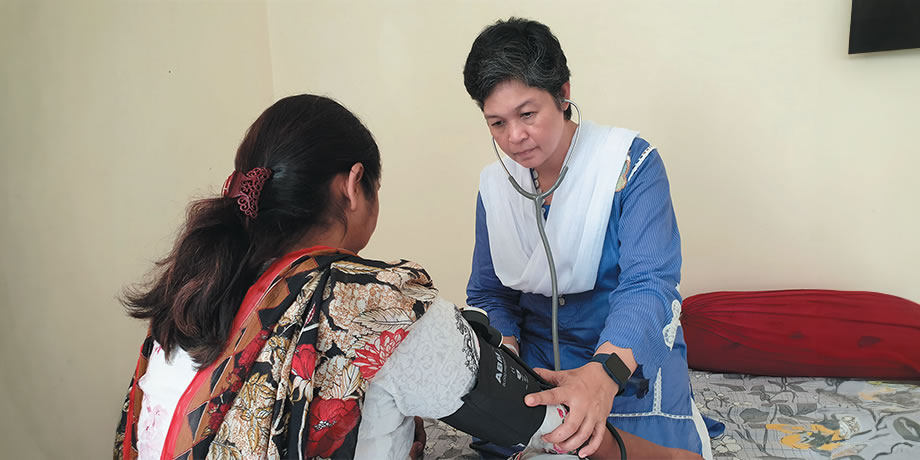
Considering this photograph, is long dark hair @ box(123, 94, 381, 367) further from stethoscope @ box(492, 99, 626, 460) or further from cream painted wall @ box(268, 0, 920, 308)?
cream painted wall @ box(268, 0, 920, 308)

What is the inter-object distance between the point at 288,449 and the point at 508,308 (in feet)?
2.95

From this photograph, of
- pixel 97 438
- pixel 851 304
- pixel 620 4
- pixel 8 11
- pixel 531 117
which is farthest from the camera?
pixel 620 4

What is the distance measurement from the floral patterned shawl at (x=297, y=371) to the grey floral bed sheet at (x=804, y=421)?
722mm

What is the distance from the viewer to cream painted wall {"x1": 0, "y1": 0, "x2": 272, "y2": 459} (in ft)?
5.45

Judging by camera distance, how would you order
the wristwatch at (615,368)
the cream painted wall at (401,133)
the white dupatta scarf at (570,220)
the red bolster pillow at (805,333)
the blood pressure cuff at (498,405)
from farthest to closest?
the red bolster pillow at (805,333)
the cream painted wall at (401,133)
the white dupatta scarf at (570,220)
the wristwatch at (615,368)
the blood pressure cuff at (498,405)

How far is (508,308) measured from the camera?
1.70 m

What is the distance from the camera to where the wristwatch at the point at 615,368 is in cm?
119

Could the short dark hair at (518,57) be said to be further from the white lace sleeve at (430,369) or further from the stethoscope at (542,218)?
the white lace sleeve at (430,369)

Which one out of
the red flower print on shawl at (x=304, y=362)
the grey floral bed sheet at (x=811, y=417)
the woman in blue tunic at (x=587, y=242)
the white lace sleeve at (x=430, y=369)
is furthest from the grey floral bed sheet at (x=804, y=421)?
the red flower print on shawl at (x=304, y=362)

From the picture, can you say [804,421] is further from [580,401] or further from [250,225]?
[250,225]

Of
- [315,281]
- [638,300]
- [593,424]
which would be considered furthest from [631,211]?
[315,281]

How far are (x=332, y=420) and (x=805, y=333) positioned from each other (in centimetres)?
170

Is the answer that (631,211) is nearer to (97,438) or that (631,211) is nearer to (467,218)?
(467,218)

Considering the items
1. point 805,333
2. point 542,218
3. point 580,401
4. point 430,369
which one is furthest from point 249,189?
point 805,333
